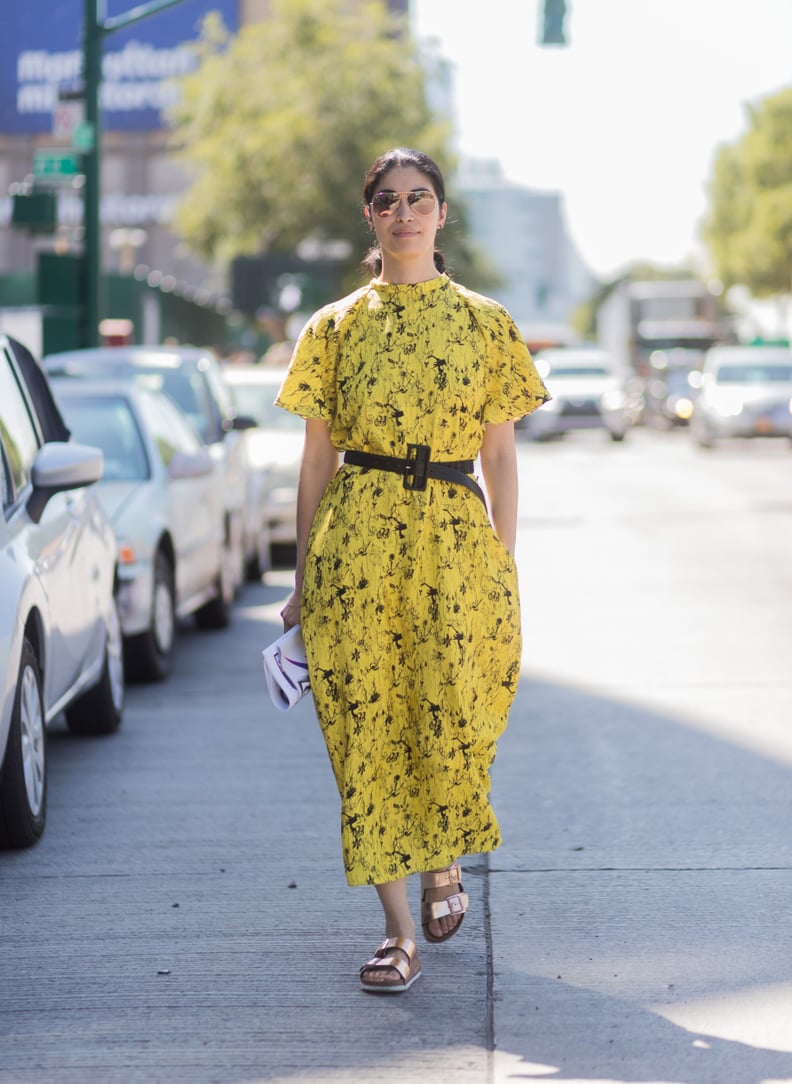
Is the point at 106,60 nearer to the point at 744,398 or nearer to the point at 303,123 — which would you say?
the point at 303,123

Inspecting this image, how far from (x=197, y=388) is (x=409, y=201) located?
875 cm

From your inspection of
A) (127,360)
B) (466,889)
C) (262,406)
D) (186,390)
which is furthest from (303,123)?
(466,889)

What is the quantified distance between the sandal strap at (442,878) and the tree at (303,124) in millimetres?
46473

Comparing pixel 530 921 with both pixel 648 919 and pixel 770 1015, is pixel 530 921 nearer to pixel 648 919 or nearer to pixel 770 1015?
pixel 648 919

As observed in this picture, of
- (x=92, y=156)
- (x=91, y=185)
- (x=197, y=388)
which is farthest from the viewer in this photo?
(x=91, y=185)

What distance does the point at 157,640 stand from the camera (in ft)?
31.5

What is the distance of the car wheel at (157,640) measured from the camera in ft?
31.0

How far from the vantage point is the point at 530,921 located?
202 inches

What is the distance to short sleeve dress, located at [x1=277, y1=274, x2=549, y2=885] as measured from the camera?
4496 mm

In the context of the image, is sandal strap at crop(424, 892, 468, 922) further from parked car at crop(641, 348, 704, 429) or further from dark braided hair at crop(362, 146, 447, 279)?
parked car at crop(641, 348, 704, 429)

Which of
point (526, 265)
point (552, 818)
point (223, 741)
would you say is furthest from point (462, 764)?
point (526, 265)

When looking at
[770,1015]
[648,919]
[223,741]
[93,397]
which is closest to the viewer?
[770,1015]

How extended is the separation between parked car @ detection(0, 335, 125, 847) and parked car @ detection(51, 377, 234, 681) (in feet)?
3.59

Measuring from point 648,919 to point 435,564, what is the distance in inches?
48.3
